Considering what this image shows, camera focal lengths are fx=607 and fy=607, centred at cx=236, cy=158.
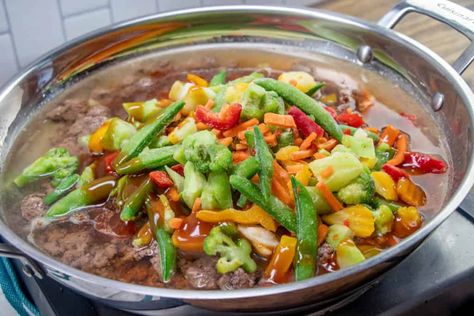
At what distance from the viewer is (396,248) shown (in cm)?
92

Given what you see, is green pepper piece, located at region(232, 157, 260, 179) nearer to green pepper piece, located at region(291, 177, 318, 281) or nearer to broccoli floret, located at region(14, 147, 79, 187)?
green pepper piece, located at region(291, 177, 318, 281)

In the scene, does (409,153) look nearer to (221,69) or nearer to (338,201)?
(338,201)

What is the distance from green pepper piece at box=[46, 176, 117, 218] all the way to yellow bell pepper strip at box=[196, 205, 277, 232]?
0.83ft

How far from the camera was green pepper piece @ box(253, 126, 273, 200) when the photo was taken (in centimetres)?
113

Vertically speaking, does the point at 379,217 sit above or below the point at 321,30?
below

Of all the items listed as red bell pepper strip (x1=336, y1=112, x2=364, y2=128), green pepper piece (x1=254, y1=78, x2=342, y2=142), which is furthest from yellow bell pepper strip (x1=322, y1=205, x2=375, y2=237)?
red bell pepper strip (x1=336, y1=112, x2=364, y2=128)

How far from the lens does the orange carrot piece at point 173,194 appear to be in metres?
1.20

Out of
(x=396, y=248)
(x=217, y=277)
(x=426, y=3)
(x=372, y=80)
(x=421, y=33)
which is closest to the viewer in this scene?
(x=396, y=248)

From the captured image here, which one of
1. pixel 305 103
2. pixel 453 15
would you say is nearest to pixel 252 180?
pixel 305 103

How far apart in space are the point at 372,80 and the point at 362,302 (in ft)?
2.26

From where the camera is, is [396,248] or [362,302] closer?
[396,248]

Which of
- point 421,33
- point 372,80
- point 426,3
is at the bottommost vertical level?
point 421,33

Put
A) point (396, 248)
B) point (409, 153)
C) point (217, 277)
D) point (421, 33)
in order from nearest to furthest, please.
A: point (396, 248) < point (217, 277) < point (409, 153) < point (421, 33)

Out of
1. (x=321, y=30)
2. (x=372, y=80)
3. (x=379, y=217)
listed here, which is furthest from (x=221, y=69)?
(x=379, y=217)
